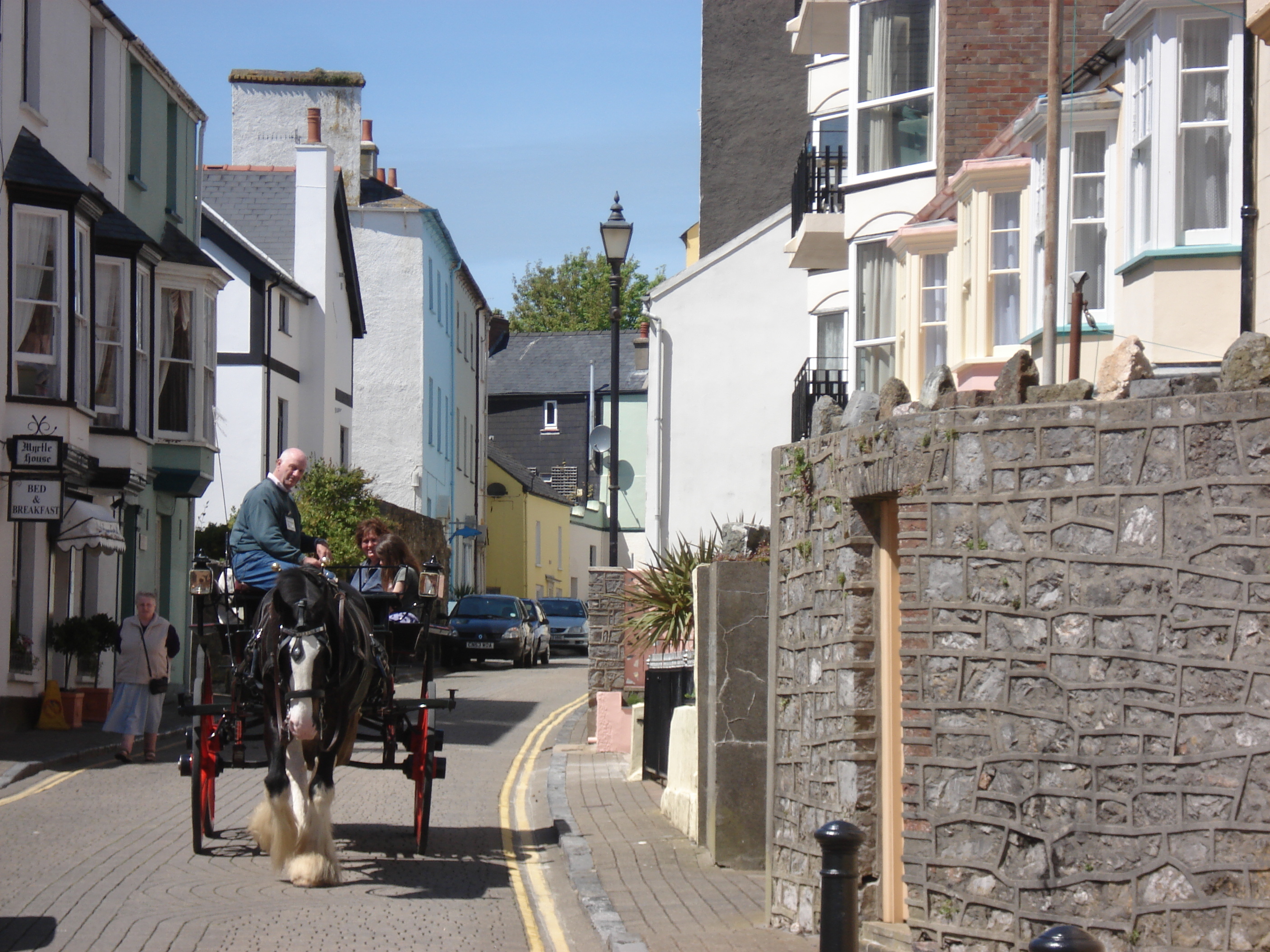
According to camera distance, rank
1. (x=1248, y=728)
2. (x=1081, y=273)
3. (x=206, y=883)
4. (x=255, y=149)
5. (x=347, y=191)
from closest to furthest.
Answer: (x=1248, y=728), (x=206, y=883), (x=1081, y=273), (x=255, y=149), (x=347, y=191)

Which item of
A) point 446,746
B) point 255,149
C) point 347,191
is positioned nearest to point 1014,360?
point 446,746

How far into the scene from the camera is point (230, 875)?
9781 mm

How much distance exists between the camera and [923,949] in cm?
698

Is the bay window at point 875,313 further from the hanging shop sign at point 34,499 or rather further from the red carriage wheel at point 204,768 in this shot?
the red carriage wheel at point 204,768

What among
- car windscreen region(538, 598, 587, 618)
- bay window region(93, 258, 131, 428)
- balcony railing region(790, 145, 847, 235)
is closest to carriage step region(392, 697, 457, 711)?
bay window region(93, 258, 131, 428)

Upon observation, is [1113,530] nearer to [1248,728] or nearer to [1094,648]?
[1094,648]

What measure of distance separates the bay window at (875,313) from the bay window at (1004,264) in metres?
3.54

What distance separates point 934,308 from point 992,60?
128 inches

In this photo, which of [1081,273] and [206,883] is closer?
[206,883]

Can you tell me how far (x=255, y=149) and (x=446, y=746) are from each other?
27621mm

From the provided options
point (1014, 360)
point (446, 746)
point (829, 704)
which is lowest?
point (446, 746)

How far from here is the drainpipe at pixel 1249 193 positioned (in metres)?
13.1

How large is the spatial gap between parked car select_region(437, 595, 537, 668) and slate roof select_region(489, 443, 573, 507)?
75.5 feet

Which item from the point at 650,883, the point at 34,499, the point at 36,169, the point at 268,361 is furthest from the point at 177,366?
the point at 650,883
